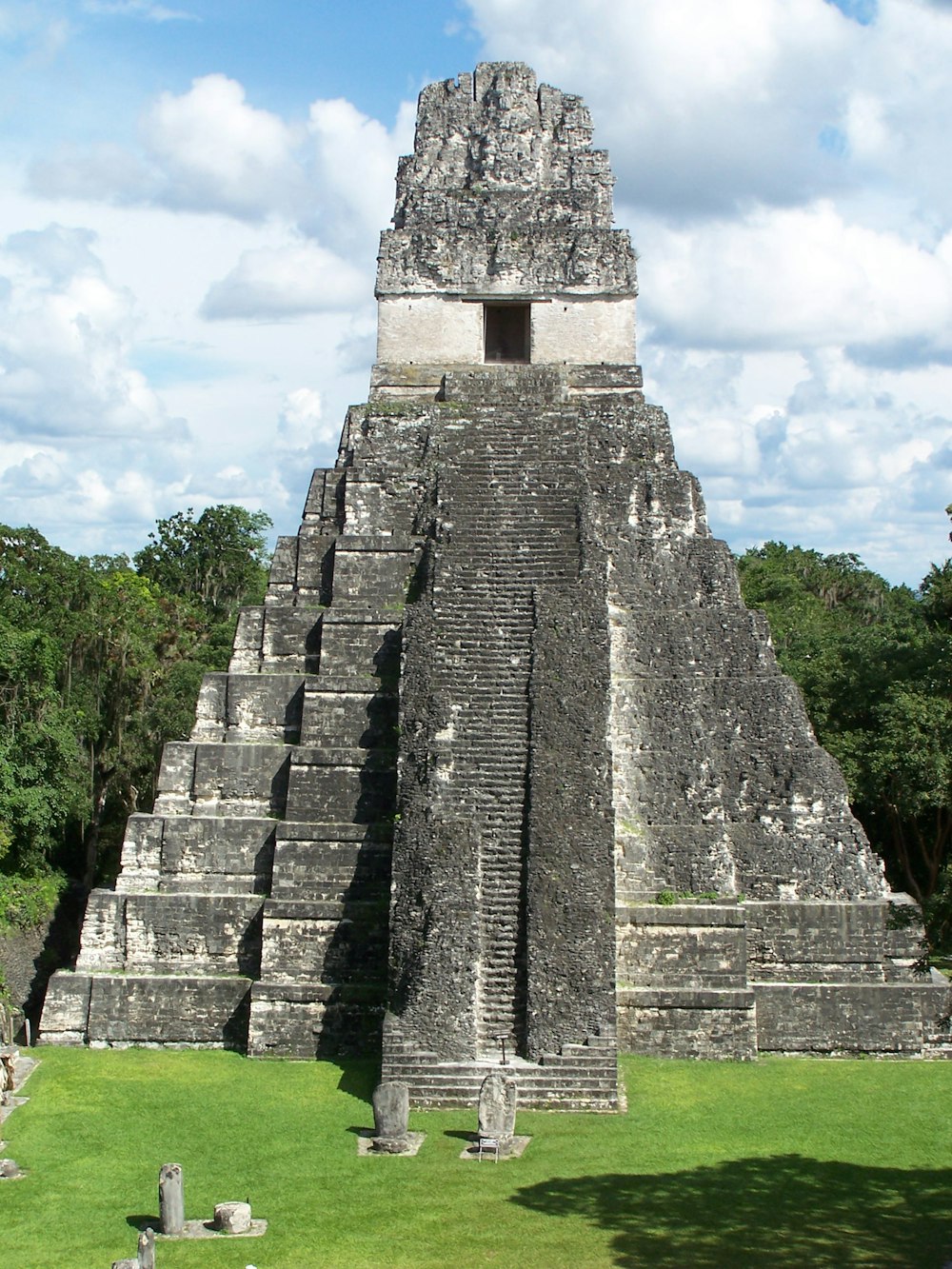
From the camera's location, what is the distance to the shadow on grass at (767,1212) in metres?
9.88

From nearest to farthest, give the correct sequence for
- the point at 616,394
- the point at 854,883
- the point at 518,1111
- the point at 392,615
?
the point at 518,1111
the point at 854,883
the point at 392,615
the point at 616,394

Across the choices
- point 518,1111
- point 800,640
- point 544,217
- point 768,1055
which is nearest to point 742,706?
point 768,1055

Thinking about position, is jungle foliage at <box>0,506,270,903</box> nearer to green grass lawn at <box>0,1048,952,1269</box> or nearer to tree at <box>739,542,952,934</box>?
green grass lawn at <box>0,1048,952,1269</box>

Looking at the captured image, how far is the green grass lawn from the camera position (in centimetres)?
1017

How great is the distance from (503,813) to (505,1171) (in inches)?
164

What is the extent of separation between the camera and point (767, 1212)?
10.8 m

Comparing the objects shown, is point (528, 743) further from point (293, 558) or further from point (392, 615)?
point (293, 558)

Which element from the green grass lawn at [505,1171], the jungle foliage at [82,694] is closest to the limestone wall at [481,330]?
the jungle foliage at [82,694]

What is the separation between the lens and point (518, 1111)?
13.1m

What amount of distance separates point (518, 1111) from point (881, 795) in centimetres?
1291

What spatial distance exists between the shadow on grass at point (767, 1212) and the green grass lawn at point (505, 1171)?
2 cm

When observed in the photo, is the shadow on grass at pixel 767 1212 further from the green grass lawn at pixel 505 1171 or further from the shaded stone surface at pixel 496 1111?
the shaded stone surface at pixel 496 1111

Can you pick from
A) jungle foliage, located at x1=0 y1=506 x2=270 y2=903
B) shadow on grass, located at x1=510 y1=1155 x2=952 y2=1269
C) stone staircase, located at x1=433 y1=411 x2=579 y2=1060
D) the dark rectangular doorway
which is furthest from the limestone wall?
shadow on grass, located at x1=510 y1=1155 x2=952 y2=1269

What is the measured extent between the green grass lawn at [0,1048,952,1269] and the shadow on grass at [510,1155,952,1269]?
0.07 feet
